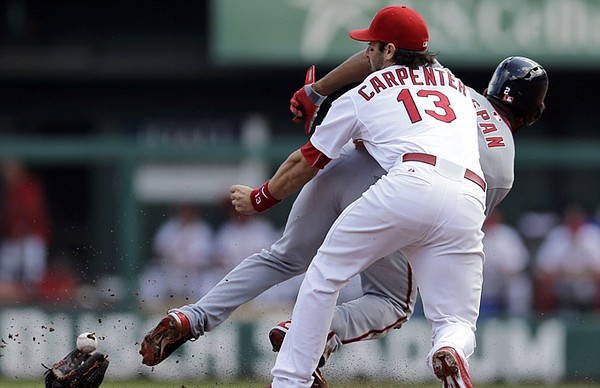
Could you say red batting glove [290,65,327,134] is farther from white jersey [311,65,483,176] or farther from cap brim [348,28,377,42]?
white jersey [311,65,483,176]

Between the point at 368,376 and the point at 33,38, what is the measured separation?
705 centimetres

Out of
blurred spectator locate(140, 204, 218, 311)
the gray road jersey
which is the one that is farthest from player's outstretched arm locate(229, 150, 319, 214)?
blurred spectator locate(140, 204, 218, 311)

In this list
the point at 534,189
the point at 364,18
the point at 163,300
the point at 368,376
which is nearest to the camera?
the point at 368,376

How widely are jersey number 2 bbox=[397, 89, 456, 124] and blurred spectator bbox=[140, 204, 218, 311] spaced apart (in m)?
5.11

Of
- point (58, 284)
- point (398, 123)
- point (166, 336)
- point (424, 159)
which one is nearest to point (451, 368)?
point (424, 159)

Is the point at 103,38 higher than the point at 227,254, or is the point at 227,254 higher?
the point at 103,38

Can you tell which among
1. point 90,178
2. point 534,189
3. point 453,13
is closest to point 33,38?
point 90,178

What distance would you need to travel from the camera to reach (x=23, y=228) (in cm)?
1109

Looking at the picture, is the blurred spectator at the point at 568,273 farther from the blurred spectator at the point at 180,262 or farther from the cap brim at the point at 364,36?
the cap brim at the point at 364,36

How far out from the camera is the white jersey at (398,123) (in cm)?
542

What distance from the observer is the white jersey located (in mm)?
5418

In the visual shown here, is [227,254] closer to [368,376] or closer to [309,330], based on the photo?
[368,376]

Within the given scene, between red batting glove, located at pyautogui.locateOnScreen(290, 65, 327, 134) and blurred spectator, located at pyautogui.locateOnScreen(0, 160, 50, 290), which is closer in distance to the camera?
red batting glove, located at pyautogui.locateOnScreen(290, 65, 327, 134)

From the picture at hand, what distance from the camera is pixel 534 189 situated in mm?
12188
